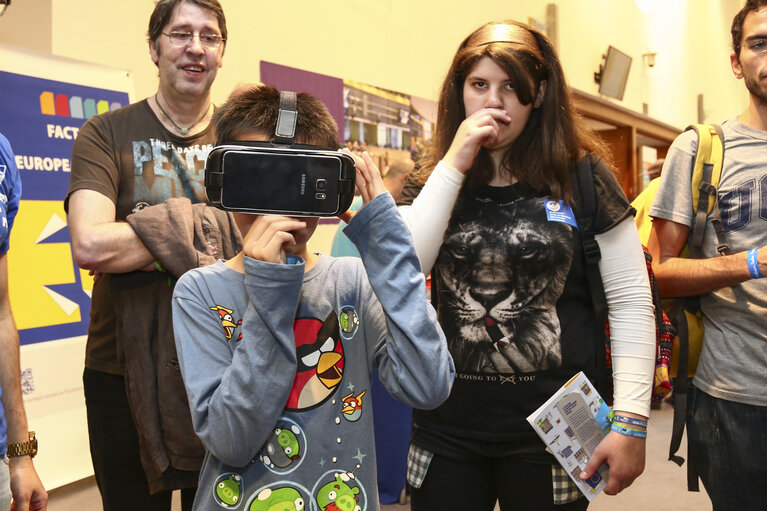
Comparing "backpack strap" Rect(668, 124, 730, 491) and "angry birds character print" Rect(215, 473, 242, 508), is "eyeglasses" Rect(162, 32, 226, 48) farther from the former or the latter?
"backpack strap" Rect(668, 124, 730, 491)

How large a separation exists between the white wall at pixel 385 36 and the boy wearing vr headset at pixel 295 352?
92.7 inches

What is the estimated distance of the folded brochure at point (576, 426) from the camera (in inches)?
54.4

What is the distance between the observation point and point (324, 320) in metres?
1.18

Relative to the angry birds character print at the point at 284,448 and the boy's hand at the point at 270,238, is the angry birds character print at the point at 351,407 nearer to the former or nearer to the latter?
the angry birds character print at the point at 284,448

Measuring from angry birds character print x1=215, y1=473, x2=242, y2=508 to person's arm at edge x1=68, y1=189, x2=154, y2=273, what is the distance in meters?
0.73

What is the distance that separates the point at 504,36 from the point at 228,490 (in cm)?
105

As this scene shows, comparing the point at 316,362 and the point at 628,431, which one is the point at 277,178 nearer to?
the point at 316,362

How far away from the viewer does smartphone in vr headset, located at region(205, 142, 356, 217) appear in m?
1.04

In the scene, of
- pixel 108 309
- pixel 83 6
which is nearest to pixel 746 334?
pixel 108 309

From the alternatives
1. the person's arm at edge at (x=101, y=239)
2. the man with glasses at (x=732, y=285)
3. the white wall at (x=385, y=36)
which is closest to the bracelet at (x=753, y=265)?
the man with glasses at (x=732, y=285)

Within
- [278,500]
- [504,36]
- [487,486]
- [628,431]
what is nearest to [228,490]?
[278,500]

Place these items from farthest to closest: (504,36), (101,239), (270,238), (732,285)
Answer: (732,285) → (101,239) → (504,36) → (270,238)

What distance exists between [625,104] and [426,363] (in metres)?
9.34

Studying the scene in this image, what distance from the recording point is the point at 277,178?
1045 mm
